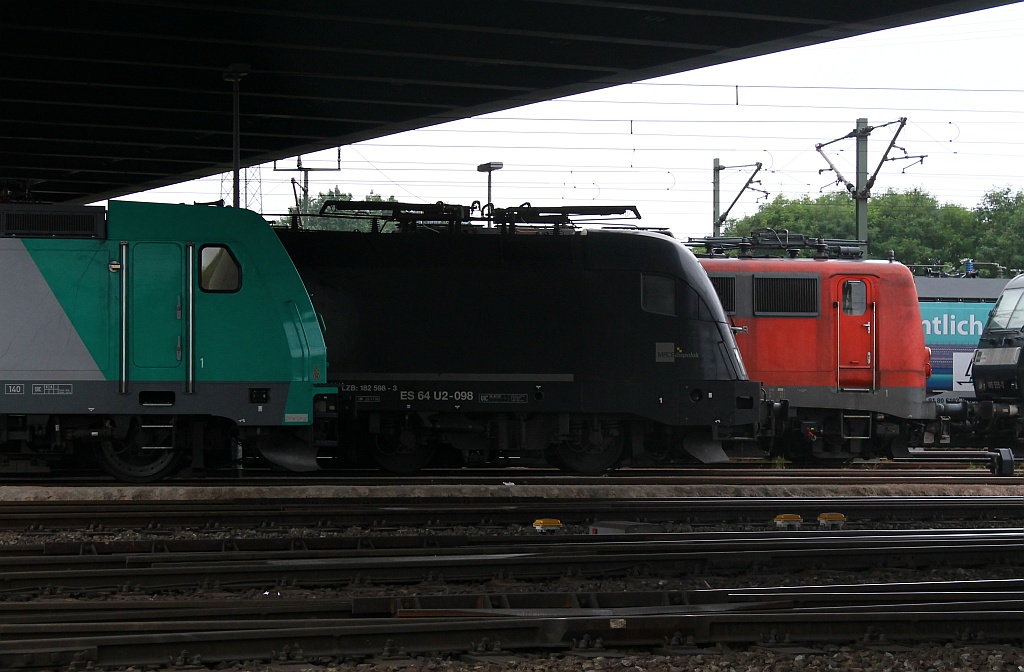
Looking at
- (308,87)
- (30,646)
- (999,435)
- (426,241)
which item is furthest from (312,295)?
(999,435)

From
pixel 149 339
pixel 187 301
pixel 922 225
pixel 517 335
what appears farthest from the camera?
pixel 922 225


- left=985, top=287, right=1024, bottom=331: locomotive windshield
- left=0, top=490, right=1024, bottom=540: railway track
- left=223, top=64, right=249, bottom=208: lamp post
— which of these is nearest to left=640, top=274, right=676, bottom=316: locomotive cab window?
left=0, top=490, right=1024, bottom=540: railway track

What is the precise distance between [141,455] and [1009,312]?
15822mm

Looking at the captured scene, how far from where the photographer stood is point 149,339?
12195 millimetres

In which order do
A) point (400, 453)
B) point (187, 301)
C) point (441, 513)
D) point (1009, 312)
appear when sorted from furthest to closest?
point (1009, 312) < point (400, 453) < point (187, 301) < point (441, 513)

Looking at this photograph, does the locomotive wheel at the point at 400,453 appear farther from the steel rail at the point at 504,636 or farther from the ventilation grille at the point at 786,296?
the steel rail at the point at 504,636

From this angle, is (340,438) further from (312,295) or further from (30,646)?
(30,646)

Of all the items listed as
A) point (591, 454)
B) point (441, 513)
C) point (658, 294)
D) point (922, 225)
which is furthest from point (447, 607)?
point (922, 225)

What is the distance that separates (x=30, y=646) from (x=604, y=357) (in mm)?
9396

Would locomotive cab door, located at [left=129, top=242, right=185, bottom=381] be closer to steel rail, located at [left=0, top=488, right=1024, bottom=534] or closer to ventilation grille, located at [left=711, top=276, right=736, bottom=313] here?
steel rail, located at [left=0, top=488, right=1024, bottom=534]

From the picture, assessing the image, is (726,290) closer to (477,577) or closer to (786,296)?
(786,296)

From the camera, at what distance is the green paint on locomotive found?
476 inches

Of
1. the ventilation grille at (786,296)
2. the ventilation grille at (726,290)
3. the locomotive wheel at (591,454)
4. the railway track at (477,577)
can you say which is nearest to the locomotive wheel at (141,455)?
the railway track at (477,577)

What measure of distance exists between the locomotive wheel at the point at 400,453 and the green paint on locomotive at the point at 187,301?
252 centimetres
